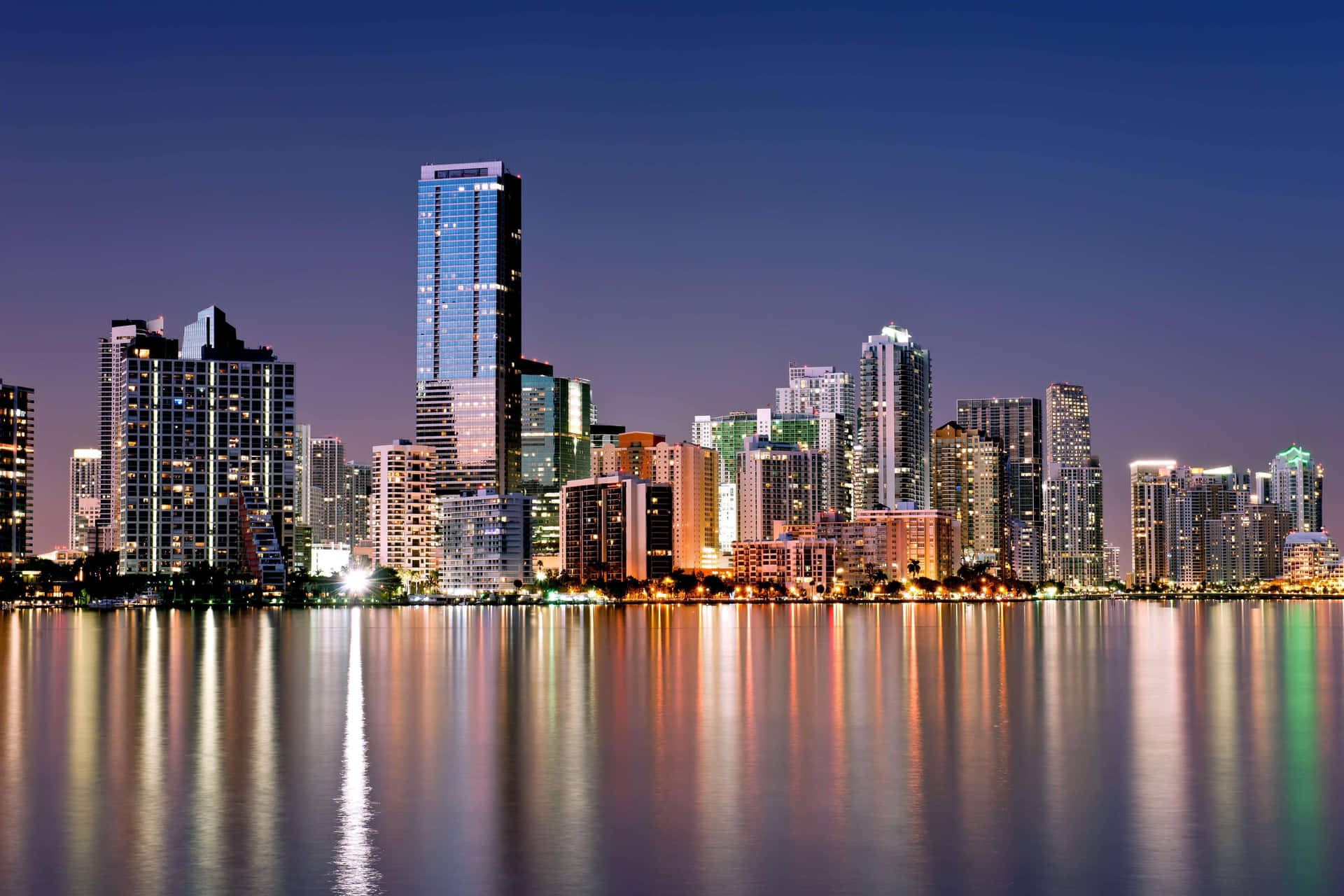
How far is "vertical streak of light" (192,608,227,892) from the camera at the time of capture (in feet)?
95.0

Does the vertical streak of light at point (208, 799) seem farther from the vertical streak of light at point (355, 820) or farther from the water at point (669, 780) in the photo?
the vertical streak of light at point (355, 820)

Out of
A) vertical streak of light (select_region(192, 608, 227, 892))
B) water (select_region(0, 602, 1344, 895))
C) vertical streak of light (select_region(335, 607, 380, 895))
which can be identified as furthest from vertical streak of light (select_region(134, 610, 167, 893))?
vertical streak of light (select_region(335, 607, 380, 895))

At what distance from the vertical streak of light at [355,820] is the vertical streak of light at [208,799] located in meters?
2.38

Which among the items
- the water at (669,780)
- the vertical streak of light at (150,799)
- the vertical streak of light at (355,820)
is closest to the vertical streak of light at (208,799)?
the water at (669,780)

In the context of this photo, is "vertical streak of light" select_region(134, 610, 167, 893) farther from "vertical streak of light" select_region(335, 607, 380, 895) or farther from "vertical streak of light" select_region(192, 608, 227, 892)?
"vertical streak of light" select_region(335, 607, 380, 895)

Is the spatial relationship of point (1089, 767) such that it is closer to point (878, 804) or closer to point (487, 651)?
point (878, 804)

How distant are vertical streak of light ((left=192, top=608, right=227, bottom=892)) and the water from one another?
14 cm

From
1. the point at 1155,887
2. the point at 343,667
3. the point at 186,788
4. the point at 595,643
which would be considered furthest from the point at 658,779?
the point at 595,643

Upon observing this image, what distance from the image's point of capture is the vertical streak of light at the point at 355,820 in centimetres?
2829

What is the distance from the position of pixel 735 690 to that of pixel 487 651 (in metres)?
44.1

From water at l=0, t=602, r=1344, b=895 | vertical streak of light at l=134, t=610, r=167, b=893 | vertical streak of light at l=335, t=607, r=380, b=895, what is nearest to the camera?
vertical streak of light at l=335, t=607, r=380, b=895

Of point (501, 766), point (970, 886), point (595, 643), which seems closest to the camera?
point (970, 886)

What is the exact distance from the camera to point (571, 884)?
91.2ft

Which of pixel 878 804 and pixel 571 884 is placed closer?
pixel 571 884
